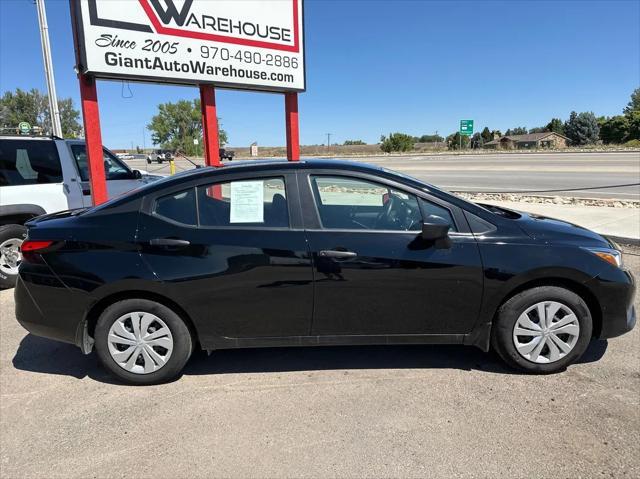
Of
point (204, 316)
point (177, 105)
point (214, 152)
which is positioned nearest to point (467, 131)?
point (177, 105)

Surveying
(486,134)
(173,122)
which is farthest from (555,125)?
A: (173,122)

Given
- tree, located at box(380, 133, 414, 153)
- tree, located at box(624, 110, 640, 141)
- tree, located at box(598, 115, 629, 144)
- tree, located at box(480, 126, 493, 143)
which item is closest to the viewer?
tree, located at box(624, 110, 640, 141)

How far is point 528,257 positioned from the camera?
10.8ft

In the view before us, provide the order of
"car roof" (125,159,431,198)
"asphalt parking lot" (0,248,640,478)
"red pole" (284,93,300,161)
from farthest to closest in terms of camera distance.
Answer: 1. "red pole" (284,93,300,161)
2. "car roof" (125,159,431,198)
3. "asphalt parking lot" (0,248,640,478)

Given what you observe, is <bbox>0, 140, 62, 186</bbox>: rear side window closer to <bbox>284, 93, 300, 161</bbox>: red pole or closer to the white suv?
the white suv

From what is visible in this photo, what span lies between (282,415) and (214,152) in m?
5.60

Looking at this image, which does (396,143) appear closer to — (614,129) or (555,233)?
(614,129)

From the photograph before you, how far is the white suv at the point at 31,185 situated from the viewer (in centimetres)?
564

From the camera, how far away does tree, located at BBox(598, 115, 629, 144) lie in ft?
230

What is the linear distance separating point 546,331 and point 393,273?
1201 mm

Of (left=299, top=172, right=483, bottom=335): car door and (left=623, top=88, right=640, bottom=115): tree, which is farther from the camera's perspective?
(left=623, top=88, right=640, bottom=115): tree

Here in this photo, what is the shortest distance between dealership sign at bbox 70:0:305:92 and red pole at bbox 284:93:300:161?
320mm

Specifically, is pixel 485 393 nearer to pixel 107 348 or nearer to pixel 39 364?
pixel 107 348

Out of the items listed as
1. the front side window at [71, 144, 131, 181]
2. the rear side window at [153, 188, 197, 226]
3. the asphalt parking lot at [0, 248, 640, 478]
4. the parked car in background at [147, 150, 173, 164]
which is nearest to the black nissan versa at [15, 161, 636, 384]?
the rear side window at [153, 188, 197, 226]
